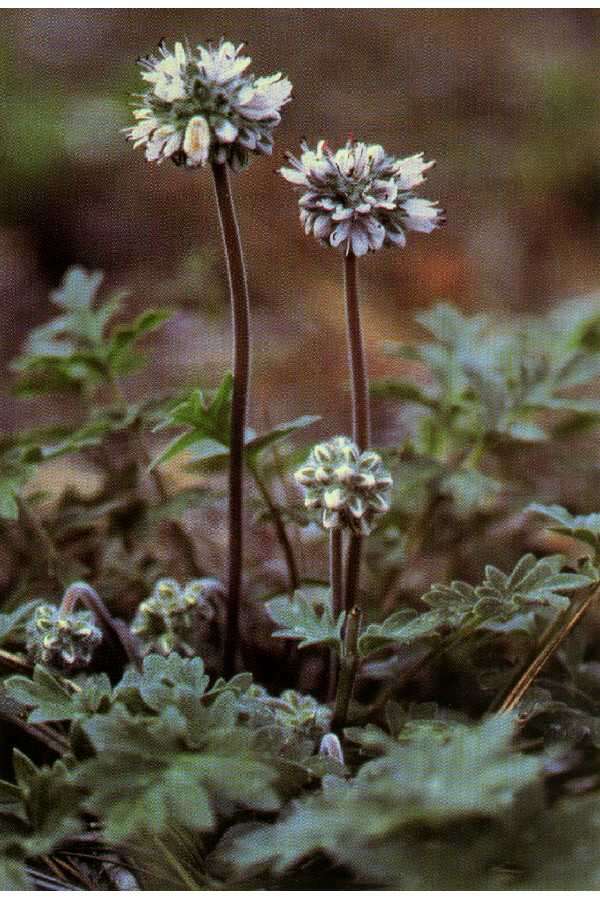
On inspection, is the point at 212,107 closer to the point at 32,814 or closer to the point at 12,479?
the point at 12,479

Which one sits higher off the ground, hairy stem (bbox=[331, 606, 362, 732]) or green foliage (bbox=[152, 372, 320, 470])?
green foliage (bbox=[152, 372, 320, 470])

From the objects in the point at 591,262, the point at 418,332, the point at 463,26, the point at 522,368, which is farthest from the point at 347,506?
the point at 463,26

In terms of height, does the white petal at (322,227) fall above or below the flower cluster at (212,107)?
below

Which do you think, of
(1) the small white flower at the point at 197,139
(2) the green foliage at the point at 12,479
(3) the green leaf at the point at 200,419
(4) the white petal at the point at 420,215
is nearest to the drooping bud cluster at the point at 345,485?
(3) the green leaf at the point at 200,419

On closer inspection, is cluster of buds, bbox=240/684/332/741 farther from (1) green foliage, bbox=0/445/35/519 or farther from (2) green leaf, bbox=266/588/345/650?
(1) green foliage, bbox=0/445/35/519

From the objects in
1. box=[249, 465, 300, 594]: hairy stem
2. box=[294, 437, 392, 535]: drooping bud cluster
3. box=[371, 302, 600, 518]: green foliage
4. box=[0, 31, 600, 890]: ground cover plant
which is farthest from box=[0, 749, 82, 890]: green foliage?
box=[371, 302, 600, 518]: green foliage

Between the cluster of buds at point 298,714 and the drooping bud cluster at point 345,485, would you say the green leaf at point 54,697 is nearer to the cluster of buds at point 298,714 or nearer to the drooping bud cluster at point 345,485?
the cluster of buds at point 298,714
